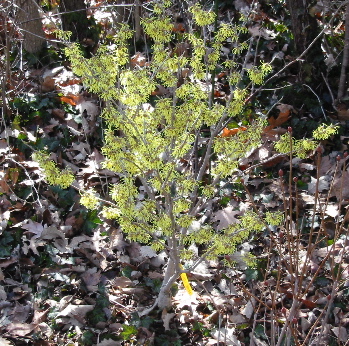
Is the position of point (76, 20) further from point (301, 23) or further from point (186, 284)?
point (186, 284)

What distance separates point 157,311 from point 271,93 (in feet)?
9.71

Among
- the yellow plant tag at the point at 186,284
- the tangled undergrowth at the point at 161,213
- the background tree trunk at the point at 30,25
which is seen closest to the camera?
the tangled undergrowth at the point at 161,213

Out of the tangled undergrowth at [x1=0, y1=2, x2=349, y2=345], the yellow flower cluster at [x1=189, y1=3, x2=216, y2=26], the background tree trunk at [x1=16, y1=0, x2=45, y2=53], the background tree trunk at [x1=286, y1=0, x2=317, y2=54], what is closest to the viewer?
the yellow flower cluster at [x1=189, y1=3, x2=216, y2=26]

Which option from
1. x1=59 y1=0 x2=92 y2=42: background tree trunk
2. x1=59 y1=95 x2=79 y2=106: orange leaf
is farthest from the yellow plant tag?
x1=59 y1=0 x2=92 y2=42: background tree trunk

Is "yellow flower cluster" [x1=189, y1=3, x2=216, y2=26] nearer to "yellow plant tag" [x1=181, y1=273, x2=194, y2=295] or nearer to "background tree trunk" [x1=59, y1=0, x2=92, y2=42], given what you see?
"yellow plant tag" [x1=181, y1=273, x2=194, y2=295]

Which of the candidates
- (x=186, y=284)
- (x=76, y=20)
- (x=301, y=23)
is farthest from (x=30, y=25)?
(x=186, y=284)

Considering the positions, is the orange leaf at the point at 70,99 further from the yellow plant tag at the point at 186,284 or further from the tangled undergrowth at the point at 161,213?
the yellow plant tag at the point at 186,284

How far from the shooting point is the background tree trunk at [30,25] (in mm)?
5172

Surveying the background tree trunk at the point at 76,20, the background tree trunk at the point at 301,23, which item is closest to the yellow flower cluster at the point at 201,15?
the background tree trunk at the point at 301,23

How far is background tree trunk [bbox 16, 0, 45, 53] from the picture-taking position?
17.0 ft

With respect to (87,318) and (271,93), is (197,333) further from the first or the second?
(271,93)

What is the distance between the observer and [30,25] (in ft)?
17.6

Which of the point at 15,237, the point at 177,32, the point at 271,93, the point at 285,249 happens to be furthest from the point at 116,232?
the point at 177,32

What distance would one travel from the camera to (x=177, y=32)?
5.86 meters
